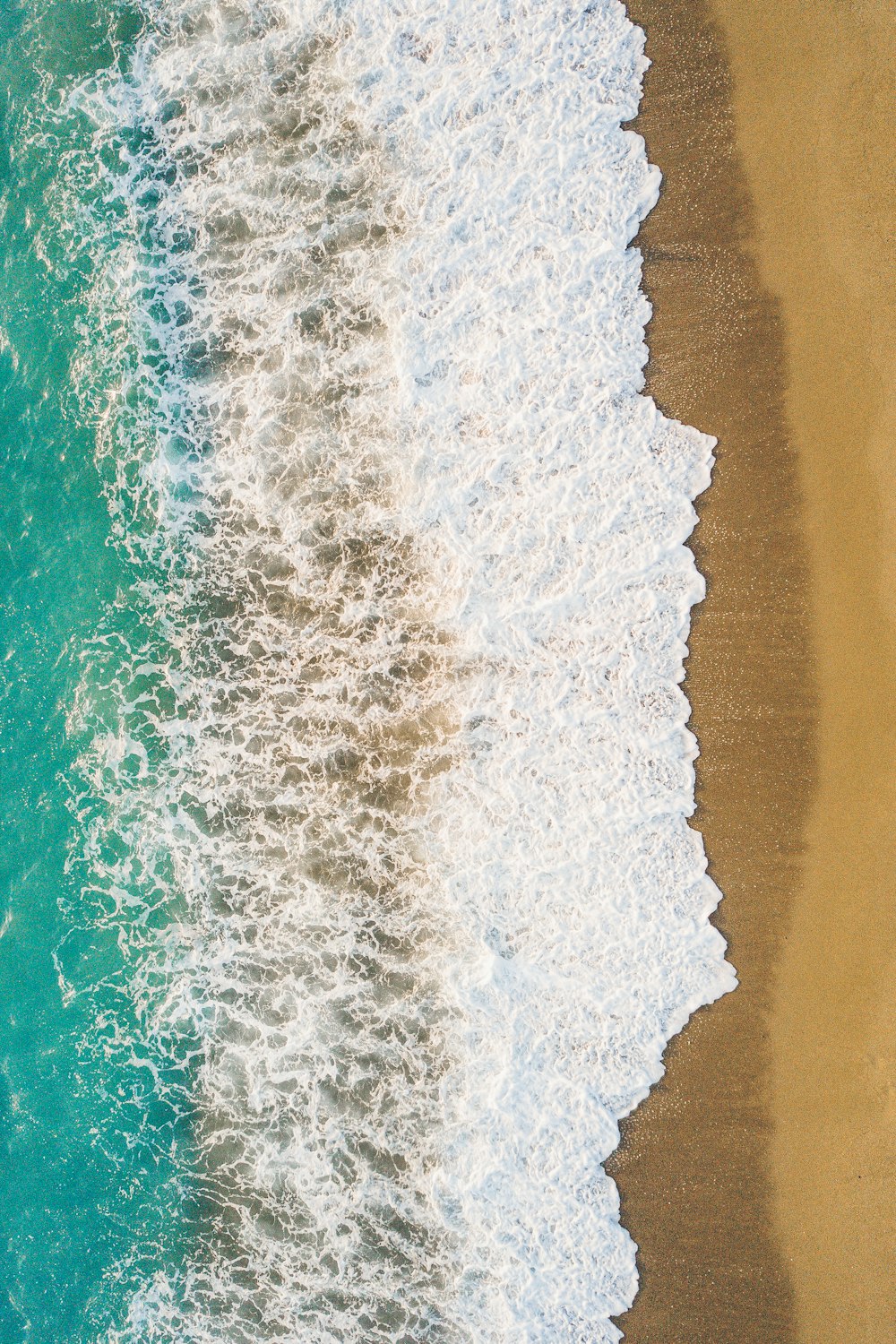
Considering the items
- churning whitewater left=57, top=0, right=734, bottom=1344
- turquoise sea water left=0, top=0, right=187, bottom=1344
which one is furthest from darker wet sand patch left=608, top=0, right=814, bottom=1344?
turquoise sea water left=0, top=0, right=187, bottom=1344

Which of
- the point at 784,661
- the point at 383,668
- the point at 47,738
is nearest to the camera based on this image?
the point at 784,661

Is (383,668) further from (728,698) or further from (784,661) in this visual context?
(784,661)

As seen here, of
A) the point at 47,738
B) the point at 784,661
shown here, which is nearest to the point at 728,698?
the point at 784,661

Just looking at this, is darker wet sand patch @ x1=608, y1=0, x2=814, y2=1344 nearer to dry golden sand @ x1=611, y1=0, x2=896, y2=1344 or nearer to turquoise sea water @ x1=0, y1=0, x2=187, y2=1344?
dry golden sand @ x1=611, y1=0, x2=896, y2=1344

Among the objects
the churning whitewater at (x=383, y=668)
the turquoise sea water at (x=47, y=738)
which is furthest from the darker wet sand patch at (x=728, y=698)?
the turquoise sea water at (x=47, y=738)

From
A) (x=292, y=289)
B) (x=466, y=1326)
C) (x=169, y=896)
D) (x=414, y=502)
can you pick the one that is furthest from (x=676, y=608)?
(x=466, y=1326)
